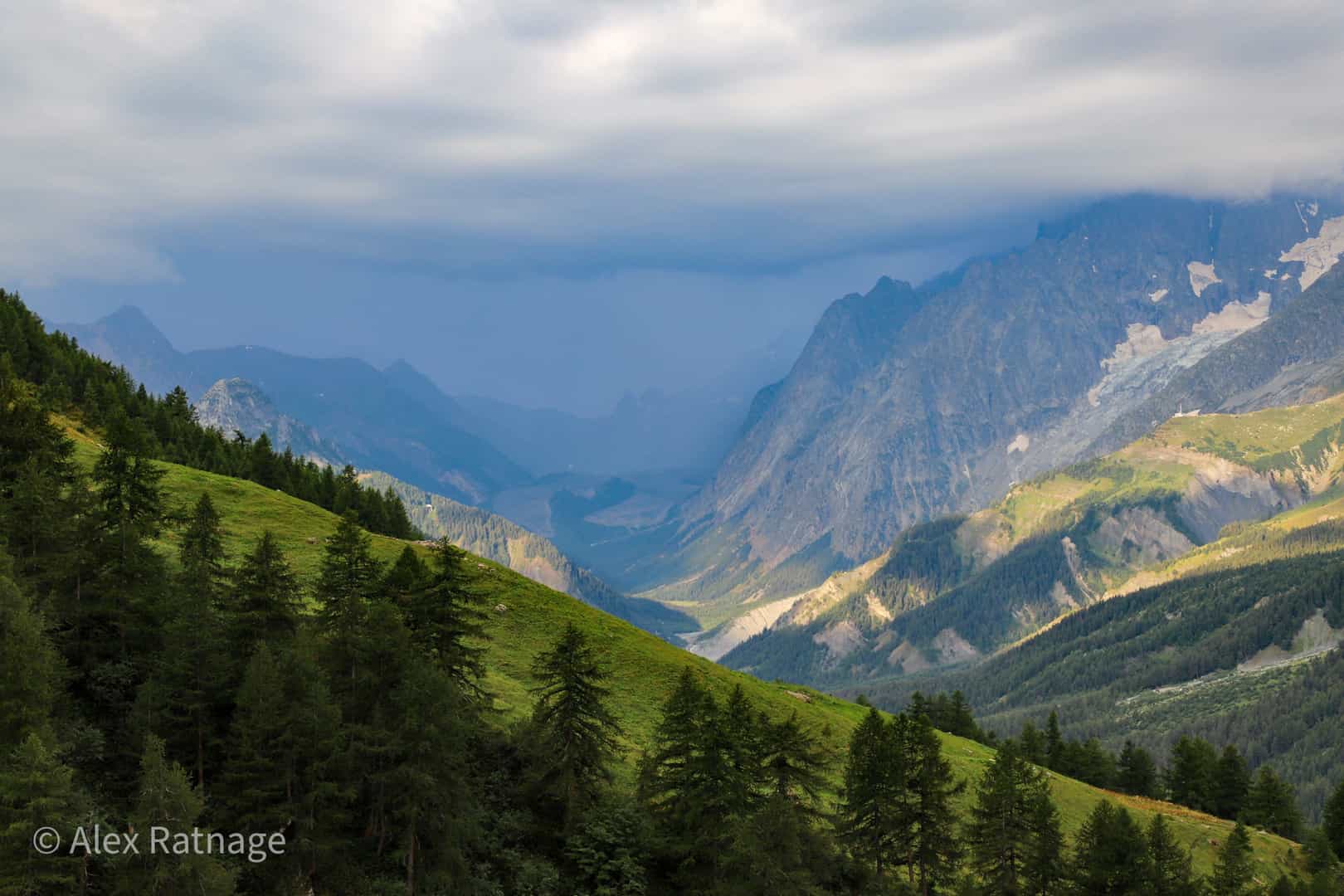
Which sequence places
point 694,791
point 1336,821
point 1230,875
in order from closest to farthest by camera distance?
point 694,791 < point 1230,875 < point 1336,821

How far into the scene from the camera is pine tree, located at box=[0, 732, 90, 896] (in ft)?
97.9

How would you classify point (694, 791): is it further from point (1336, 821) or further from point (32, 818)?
point (1336, 821)

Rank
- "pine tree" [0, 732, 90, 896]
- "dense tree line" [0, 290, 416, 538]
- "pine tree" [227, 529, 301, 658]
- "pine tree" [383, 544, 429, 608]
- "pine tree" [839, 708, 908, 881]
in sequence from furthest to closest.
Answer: "dense tree line" [0, 290, 416, 538] < "pine tree" [839, 708, 908, 881] < "pine tree" [383, 544, 429, 608] < "pine tree" [227, 529, 301, 658] < "pine tree" [0, 732, 90, 896]

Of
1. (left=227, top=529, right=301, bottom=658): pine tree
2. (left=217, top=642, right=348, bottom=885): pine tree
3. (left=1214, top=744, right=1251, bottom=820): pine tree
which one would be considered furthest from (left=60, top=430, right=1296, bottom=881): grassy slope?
(left=1214, top=744, right=1251, bottom=820): pine tree

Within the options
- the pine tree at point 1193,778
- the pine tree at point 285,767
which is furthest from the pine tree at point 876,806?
the pine tree at point 1193,778

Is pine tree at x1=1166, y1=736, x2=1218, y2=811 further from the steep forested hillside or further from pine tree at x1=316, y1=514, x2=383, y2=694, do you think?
pine tree at x1=316, y1=514, x2=383, y2=694

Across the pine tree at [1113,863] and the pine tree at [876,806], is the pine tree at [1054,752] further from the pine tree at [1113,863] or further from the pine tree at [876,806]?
the pine tree at [876,806]

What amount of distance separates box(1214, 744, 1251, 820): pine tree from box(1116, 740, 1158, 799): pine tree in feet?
27.9

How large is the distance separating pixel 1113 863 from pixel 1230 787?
78.4 metres

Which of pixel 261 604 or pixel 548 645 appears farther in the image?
pixel 548 645

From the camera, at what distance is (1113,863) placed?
61.7 m

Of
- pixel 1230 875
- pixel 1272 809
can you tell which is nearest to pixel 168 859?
pixel 1230 875

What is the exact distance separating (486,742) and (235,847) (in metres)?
15.9

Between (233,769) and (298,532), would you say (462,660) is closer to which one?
(233,769)
